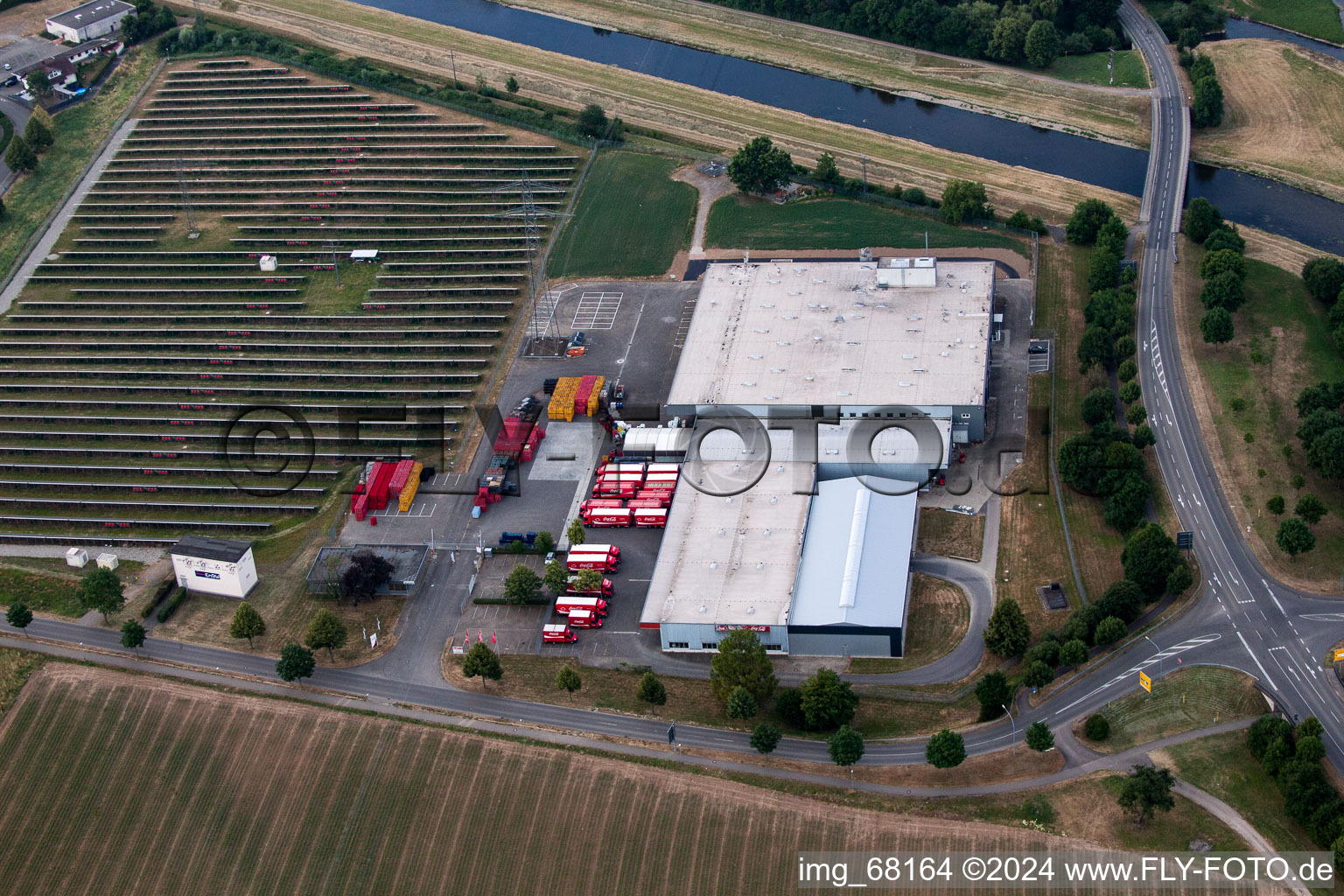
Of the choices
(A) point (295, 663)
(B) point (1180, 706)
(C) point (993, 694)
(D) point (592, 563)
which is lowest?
(A) point (295, 663)

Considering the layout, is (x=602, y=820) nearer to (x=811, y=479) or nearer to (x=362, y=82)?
(x=811, y=479)

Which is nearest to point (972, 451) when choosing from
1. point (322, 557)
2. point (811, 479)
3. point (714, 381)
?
point (811, 479)

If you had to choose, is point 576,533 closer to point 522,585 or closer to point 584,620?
point 522,585

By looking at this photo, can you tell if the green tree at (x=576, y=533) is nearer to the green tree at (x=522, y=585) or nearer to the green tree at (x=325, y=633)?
the green tree at (x=522, y=585)

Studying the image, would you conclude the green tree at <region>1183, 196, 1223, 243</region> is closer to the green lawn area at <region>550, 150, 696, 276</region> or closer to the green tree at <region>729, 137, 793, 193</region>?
the green tree at <region>729, 137, 793, 193</region>

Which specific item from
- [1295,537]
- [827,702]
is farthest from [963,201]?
[827,702]
